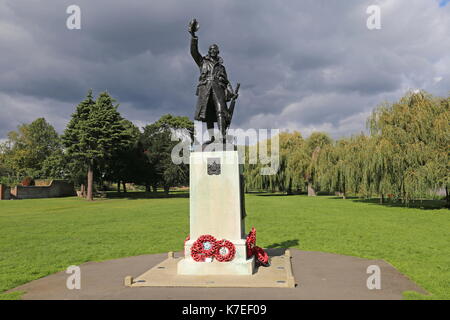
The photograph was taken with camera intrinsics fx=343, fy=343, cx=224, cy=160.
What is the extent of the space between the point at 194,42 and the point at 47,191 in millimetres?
47896

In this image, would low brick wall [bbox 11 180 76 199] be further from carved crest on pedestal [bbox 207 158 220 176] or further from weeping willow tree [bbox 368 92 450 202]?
carved crest on pedestal [bbox 207 158 220 176]

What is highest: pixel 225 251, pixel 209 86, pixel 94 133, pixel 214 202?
pixel 94 133

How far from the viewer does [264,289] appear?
18.5 feet

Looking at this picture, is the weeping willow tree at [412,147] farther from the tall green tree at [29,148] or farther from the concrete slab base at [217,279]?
the tall green tree at [29,148]

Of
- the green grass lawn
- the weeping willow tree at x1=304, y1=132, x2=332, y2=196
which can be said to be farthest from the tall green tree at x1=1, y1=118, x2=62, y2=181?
the green grass lawn

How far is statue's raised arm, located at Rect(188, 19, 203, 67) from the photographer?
706cm

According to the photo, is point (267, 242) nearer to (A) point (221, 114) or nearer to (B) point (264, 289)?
(A) point (221, 114)

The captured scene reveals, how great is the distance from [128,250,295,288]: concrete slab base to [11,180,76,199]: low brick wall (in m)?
45.6

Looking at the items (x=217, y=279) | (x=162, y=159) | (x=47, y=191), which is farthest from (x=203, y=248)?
(x=47, y=191)

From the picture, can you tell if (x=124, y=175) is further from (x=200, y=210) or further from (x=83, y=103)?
(x=200, y=210)

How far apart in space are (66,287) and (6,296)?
35.7 inches

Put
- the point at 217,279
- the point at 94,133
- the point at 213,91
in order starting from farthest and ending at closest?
the point at 94,133 → the point at 213,91 → the point at 217,279

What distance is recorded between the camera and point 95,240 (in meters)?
12.0
